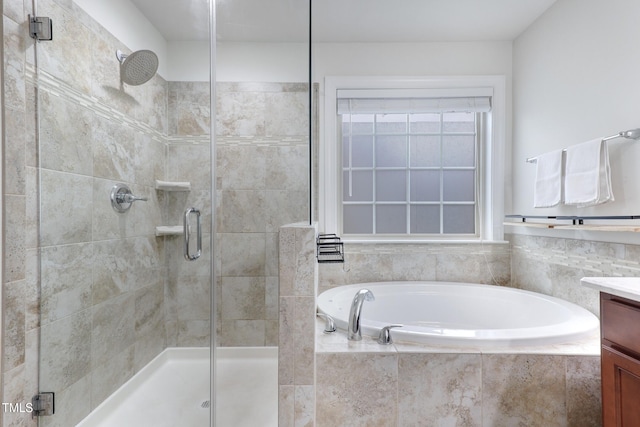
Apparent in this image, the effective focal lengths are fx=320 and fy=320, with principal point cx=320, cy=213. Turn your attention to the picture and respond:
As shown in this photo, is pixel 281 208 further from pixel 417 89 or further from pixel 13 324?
pixel 417 89

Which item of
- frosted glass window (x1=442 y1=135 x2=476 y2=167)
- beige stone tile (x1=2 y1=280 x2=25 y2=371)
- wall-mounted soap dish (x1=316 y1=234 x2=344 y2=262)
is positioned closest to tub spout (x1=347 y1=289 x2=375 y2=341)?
wall-mounted soap dish (x1=316 y1=234 x2=344 y2=262)

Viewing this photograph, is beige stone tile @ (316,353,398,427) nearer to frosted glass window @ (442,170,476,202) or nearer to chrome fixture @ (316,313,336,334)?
chrome fixture @ (316,313,336,334)

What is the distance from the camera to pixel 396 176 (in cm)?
265

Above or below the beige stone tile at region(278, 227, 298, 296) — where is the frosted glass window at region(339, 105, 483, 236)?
above

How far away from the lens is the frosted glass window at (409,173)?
8.66 feet

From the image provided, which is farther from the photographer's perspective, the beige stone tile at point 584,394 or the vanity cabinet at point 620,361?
the beige stone tile at point 584,394

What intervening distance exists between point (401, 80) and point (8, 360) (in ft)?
8.82

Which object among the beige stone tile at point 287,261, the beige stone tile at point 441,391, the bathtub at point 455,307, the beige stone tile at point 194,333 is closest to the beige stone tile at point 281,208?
the beige stone tile at point 287,261

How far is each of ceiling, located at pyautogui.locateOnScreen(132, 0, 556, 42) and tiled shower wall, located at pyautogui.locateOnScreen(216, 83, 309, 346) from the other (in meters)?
0.24

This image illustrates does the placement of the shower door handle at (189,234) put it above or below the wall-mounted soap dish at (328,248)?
above

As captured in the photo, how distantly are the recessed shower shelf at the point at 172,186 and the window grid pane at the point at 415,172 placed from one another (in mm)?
1607

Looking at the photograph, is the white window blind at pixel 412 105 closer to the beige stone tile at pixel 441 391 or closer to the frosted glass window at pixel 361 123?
the frosted glass window at pixel 361 123

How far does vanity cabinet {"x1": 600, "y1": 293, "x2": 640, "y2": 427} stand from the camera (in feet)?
3.31

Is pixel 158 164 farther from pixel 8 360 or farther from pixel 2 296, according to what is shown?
pixel 8 360
